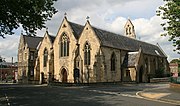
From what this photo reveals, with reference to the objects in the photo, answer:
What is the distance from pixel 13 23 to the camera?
75.4 feet

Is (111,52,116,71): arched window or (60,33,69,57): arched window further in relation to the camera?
(60,33,69,57): arched window

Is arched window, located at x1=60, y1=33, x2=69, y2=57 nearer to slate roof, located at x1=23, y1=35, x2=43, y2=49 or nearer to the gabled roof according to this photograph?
the gabled roof

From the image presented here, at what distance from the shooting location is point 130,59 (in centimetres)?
5284

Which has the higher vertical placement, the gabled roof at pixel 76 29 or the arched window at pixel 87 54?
the gabled roof at pixel 76 29

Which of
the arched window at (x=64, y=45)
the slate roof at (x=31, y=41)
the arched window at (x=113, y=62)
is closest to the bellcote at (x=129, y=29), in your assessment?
the slate roof at (x=31, y=41)

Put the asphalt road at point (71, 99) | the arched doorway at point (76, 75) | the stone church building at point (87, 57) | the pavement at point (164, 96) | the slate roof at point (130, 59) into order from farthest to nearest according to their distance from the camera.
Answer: the slate roof at point (130, 59)
the stone church building at point (87, 57)
the arched doorway at point (76, 75)
the pavement at point (164, 96)
the asphalt road at point (71, 99)

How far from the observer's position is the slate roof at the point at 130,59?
5201cm

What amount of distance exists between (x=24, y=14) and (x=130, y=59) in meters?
34.3

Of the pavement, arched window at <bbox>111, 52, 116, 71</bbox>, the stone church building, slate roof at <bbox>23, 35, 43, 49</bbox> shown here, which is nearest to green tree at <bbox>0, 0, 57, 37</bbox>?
the pavement

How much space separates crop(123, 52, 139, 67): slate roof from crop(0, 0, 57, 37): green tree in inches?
1205

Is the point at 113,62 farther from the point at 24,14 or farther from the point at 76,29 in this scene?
the point at 24,14

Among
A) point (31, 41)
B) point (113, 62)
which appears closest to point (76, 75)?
point (113, 62)

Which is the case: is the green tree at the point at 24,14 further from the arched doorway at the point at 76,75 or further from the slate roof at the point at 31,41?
the slate roof at the point at 31,41

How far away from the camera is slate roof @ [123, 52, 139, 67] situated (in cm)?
5201
